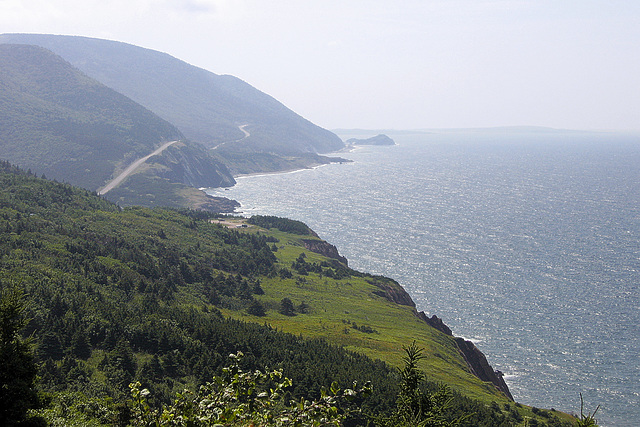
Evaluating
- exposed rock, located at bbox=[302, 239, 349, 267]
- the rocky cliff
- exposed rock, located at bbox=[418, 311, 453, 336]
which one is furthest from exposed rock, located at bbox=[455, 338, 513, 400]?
exposed rock, located at bbox=[302, 239, 349, 267]

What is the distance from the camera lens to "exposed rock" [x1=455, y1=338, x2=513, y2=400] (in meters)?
96.3

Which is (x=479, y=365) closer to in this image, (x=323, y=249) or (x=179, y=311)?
(x=179, y=311)

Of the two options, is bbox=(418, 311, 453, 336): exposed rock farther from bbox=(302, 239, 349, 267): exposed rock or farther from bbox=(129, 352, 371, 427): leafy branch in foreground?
bbox=(129, 352, 371, 427): leafy branch in foreground

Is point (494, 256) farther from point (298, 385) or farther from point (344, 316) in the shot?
point (298, 385)

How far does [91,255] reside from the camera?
104 metres

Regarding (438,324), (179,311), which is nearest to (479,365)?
(438,324)

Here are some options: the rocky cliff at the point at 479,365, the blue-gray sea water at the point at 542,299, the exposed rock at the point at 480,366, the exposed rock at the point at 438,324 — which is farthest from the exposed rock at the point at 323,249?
the exposed rock at the point at 480,366

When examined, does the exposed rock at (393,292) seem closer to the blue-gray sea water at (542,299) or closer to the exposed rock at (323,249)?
the blue-gray sea water at (542,299)

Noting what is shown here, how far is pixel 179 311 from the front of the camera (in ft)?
275

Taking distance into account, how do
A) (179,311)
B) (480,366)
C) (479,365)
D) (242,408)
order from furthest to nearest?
(479,365)
(480,366)
(179,311)
(242,408)

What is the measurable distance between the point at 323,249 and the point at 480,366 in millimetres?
87589

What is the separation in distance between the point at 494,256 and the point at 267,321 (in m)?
97.4

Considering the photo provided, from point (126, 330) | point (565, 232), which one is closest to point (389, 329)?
point (126, 330)

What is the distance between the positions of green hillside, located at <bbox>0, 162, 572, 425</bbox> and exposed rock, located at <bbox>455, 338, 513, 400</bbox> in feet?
10.6
